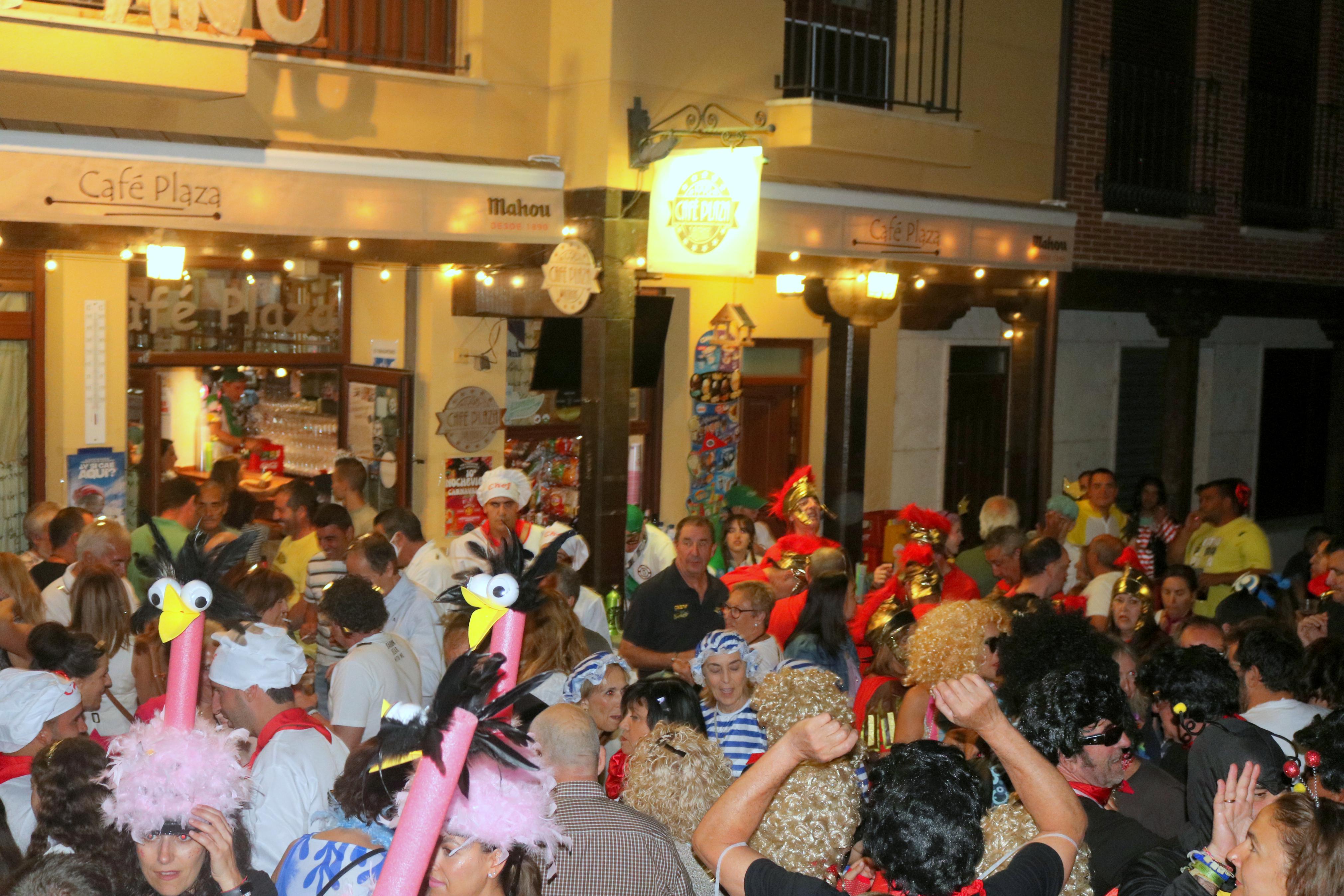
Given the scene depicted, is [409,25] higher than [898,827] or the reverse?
higher

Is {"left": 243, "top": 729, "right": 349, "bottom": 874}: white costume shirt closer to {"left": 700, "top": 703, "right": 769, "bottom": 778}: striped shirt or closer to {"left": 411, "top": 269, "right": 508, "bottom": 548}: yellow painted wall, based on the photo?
{"left": 700, "top": 703, "right": 769, "bottom": 778}: striped shirt

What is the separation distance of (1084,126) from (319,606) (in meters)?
10.3

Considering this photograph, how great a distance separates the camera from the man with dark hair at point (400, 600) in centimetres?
661

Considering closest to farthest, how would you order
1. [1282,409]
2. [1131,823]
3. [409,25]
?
[1131,823]
[409,25]
[1282,409]

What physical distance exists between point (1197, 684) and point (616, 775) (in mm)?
2186

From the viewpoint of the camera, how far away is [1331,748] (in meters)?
4.21

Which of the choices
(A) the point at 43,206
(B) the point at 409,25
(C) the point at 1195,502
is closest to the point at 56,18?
(A) the point at 43,206

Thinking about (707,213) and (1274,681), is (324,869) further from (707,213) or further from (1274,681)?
(707,213)

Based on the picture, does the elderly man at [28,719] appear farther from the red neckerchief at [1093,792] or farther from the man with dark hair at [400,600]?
the red neckerchief at [1093,792]

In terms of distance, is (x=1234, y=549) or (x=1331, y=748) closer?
(x=1331, y=748)

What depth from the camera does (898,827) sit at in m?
3.06

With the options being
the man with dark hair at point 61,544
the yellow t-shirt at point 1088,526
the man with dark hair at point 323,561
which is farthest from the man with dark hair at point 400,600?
the yellow t-shirt at point 1088,526

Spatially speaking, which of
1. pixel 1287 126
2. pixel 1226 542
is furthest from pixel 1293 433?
pixel 1226 542

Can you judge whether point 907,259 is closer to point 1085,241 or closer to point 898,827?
point 1085,241
